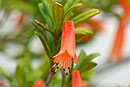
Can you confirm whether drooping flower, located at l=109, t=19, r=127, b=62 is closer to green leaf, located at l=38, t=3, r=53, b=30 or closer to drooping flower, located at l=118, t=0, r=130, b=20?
drooping flower, located at l=118, t=0, r=130, b=20

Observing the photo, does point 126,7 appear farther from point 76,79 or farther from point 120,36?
point 76,79

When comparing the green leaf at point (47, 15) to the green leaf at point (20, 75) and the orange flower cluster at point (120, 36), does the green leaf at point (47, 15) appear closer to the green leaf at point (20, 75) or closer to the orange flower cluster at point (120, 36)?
the green leaf at point (20, 75)

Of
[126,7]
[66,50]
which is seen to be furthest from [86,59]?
[126,7]

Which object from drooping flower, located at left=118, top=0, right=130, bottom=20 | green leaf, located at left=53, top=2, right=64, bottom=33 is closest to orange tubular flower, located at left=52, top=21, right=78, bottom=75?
green leaf, located at left=53, top=2, right=64, bottom=33

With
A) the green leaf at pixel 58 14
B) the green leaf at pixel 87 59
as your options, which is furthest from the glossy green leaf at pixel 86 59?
the green leaf at pixel 58 14

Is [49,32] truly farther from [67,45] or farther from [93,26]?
[93,26]
